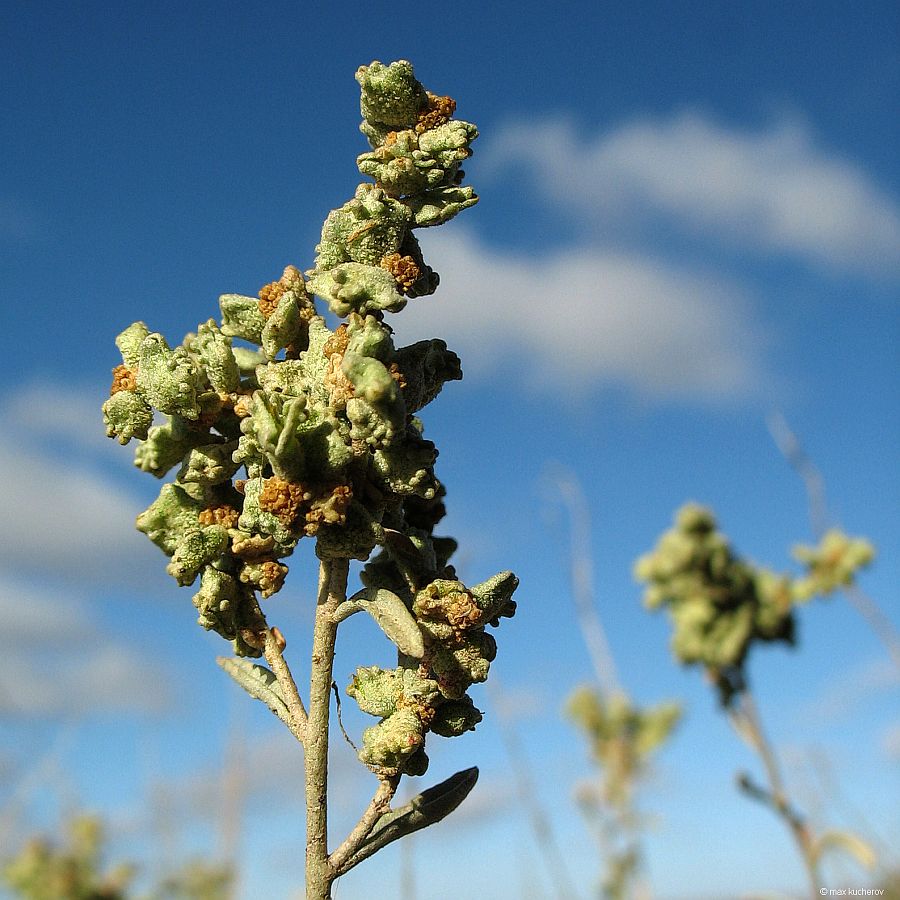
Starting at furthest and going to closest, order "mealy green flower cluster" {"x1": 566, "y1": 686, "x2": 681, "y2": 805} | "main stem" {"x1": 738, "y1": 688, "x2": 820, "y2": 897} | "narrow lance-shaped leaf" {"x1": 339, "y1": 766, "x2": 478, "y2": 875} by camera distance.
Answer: "mealy green flower cluster" {"x1": 566, "y1": 686, "x2": 681, "y2": 805} → "main stem" {"x1": 738, "y1": 688, "x2": 820, "y2": 897} → "narrow lance-shaped leaf" {"x1": 339, "y1": 766, "x2": 478, "y2": 875}

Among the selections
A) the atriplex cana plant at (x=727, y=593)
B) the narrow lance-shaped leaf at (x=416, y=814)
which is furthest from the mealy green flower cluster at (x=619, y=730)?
the narrow lance-shaped leaf at (x=416, y=814)

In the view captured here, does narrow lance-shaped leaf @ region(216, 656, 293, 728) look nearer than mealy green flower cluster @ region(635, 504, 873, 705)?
Yes

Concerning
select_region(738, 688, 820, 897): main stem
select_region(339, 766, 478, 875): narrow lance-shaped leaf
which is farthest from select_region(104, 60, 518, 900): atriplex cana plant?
select_region(738, 688, 820, 897): main stem

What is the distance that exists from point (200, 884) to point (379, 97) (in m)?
12.0

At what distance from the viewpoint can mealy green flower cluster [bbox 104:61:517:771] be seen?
176cm

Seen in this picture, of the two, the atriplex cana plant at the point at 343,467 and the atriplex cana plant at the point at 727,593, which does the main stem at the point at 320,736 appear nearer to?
the atriplex cana plant at the point at 343,467

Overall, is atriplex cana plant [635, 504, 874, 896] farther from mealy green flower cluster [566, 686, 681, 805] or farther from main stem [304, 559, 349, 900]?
main stem [304, 559, 349, 900]

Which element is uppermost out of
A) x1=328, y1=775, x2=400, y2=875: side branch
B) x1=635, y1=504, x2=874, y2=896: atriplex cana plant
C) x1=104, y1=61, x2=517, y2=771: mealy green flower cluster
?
x1=635, y1=504, x2=874, y2=896: atriplex cana plant

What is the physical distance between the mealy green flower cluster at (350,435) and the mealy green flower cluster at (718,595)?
7.54m

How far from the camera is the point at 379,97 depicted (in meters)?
2.01

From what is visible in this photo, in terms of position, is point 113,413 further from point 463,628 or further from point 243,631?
point 463,628

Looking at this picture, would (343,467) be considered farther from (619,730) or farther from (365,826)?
(619,730)

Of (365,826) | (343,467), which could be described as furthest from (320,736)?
(343,467)

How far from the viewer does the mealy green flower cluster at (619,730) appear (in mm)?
12539
